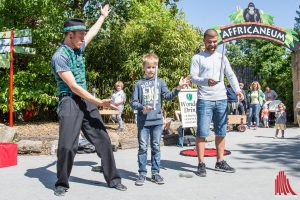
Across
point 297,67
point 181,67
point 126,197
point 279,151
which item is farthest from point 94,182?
point 297,67

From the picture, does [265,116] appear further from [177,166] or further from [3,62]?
[177,166]

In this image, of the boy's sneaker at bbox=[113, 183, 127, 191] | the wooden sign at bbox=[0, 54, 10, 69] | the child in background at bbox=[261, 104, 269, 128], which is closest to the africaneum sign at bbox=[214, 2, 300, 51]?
the child in background at bbox=[261, 104, 269, 128]

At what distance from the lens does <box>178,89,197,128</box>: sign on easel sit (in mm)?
9102

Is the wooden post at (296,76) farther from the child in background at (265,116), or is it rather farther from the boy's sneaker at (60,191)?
the boy's sneaker at (60,191)

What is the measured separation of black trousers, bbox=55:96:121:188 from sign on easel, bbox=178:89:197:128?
169 inches

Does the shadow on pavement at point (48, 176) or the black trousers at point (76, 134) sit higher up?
the black trousers at point (76, 134)

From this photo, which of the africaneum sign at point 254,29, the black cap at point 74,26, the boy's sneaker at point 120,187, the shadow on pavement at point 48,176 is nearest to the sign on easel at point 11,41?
the shadow on pavement at point 48,176

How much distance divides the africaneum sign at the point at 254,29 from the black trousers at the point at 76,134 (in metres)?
9.85

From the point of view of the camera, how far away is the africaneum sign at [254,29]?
14000 mm

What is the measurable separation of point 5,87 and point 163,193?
29.4ft

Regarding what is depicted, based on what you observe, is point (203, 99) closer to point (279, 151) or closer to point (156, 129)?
point (156, 129)

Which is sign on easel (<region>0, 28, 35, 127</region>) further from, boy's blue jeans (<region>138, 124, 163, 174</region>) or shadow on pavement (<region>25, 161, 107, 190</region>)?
boy's blue jeans (<region>138, 124, 163, 174</region>)

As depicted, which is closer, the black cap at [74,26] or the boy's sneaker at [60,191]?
the boy's sneaker at [60,191]

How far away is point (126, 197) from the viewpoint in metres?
4.41
